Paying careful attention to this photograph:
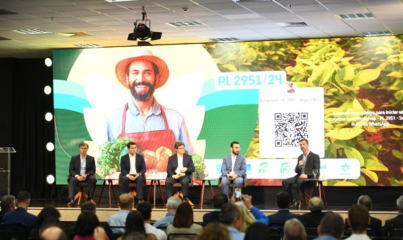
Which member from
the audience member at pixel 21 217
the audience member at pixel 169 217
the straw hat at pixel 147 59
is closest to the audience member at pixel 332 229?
the audience member at pixel 169 217

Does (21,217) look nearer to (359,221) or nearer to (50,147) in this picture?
(359,221)

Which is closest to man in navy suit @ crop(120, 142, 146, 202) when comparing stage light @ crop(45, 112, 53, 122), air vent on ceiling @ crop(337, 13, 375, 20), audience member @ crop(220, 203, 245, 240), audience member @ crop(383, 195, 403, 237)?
stage light @ crop(45, 112, 53, 122)

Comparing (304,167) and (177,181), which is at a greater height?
(304,167)

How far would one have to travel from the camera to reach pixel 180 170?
11469 mm

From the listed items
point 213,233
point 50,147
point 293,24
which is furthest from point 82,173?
point 213,233

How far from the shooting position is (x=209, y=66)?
13000mm

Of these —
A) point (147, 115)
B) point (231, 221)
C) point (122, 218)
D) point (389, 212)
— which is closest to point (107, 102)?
point (147, 115)

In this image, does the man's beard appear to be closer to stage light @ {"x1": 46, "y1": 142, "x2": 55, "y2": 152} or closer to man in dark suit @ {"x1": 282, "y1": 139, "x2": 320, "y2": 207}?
stage light @ {"x1": 46, "y1": 142, "x2": 55, "y2": 152}

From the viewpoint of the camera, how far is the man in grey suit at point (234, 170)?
1130 centimetres

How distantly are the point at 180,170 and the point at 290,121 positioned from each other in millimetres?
2437

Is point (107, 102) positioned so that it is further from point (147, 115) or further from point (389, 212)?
point (389, 212)

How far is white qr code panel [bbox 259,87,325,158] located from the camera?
40.9 feet

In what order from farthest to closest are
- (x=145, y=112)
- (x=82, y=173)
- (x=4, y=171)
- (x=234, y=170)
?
(x=145, y=112) → (x=82, y=173) → (x=234, y=170) → (x=4, y=171)

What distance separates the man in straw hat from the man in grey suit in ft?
5.85
